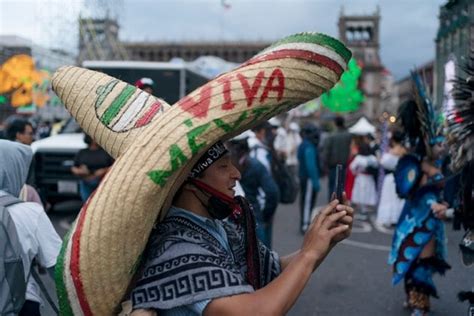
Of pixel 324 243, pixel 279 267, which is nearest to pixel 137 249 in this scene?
pixel 324 243

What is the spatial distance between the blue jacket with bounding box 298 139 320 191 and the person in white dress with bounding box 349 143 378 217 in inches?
103

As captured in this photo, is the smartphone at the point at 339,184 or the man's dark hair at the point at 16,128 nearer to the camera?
the smartphone at the point at 339,184

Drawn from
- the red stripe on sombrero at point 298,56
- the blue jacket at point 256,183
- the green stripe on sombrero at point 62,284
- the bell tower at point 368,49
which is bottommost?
the blue jacket at point 256,183

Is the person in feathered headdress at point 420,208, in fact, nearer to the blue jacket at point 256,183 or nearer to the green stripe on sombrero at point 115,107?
the blue jacket at point 256,183

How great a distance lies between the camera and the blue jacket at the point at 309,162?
9.02 m

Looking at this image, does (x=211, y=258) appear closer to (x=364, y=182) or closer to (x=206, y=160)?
(x=206, y=160)

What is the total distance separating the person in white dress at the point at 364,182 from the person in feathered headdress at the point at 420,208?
20.7 ft

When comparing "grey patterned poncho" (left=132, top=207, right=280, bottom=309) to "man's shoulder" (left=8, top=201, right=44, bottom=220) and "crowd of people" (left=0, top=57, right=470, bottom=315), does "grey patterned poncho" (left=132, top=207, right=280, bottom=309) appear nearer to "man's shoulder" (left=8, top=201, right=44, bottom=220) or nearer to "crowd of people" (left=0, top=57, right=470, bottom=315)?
"crowd of people" (left=0, top=57, right=470, bottom=315)

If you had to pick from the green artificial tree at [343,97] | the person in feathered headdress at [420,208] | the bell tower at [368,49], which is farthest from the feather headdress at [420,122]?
the bell tower at [368,49]

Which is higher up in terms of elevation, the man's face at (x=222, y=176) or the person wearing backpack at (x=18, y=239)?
the man's face at (x=222, y=176)

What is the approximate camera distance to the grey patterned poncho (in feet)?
5.24

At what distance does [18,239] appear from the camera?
2371mm

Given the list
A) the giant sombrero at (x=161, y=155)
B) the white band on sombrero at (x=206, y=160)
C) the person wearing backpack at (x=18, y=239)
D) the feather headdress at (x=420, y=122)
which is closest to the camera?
the giant sombrero at (x=161, y=155)

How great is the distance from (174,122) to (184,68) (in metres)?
9.68
